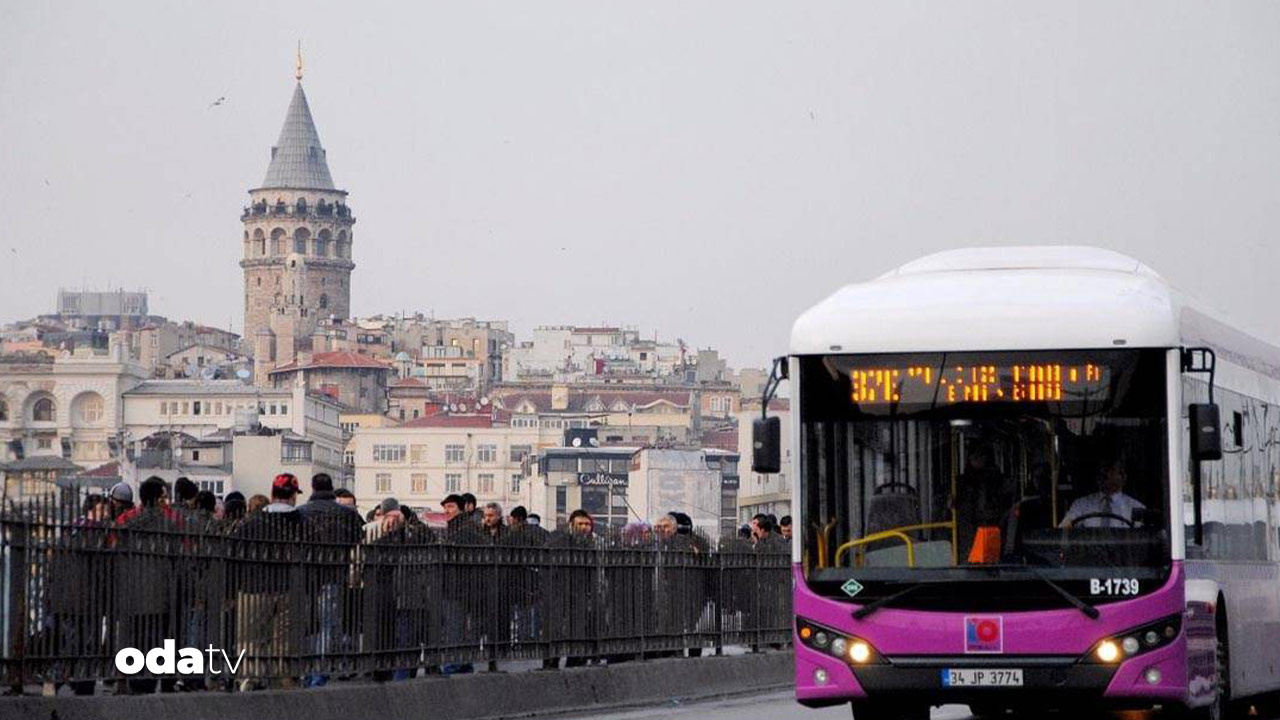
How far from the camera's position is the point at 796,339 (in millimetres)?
14867

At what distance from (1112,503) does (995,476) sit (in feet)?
1.84

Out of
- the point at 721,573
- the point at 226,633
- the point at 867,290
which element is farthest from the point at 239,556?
the point at 721,573

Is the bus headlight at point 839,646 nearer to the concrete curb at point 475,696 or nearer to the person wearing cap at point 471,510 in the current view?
the concrete curb at point 475,696

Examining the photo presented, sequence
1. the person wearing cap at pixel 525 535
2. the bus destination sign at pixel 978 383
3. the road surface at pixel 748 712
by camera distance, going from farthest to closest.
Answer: the person wearing cap at pixel 525 535 → the road surface at pixel 748 712 → the bus destination sign at pixel 978 383

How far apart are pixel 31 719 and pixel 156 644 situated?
203 centimetres

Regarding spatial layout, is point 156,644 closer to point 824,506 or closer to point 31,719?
point 31,719

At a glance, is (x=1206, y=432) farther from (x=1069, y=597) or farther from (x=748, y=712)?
(x=748, y=712)

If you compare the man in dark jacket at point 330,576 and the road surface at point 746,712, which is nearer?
the man in dark jacket at point 330,576

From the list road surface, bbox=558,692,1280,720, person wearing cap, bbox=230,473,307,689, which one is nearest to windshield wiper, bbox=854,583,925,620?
person wearing cap, bbox=230,473,307,689

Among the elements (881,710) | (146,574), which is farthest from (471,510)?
(146,574)

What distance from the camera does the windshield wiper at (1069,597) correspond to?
14141 millimetres

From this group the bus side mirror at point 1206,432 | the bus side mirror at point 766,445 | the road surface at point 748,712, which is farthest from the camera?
the road surface at point 748,712

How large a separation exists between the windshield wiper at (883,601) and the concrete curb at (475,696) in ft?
10.1

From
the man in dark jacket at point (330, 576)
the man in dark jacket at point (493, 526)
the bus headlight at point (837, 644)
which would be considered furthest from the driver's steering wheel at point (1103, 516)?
the man in dark jacket at point (493, 526)
